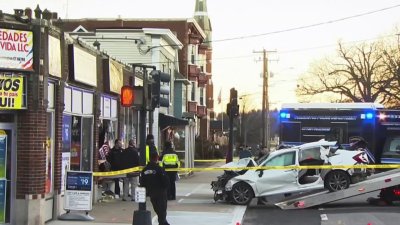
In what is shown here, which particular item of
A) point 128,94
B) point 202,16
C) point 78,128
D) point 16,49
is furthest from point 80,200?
point 202,16

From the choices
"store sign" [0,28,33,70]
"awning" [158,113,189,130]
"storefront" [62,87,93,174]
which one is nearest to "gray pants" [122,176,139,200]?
"storefront" [62,87,93,174]

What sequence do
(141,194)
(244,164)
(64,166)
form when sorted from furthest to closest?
(244,164)
(64,166)
(141,194)

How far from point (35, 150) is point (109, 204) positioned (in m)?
4.73

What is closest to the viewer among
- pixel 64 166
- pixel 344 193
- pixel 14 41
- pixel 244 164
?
pixel 14 41

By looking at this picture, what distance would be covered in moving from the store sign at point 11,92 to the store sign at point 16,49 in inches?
10.5

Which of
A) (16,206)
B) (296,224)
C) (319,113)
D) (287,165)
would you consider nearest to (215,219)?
(296,224)

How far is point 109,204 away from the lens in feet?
54.4

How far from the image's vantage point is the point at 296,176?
1677cm

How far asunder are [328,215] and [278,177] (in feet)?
7.23

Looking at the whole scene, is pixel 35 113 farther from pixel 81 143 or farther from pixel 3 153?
pixel 81 143

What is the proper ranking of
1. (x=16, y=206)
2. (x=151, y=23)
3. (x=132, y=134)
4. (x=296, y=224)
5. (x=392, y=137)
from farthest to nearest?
(x=151, y=23) < (x=132, y=134) < (x=392, y=137) < (x=296, y=224) < (x=16, y=206)

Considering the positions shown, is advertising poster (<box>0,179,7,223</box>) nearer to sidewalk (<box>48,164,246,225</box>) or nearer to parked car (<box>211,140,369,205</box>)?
sidewalk (<box>48,164,246,225</box>)

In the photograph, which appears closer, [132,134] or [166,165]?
[166,165]

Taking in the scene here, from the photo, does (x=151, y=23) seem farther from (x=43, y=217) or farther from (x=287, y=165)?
(x=43, y=217)
